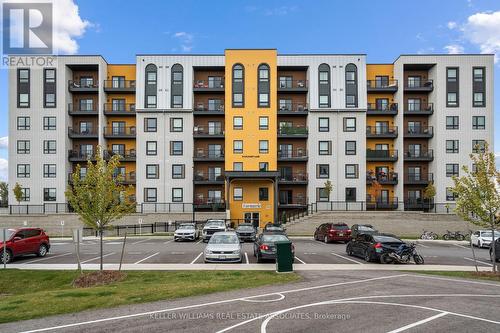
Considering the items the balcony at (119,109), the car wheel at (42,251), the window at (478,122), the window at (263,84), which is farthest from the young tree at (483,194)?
the balcony at (119,109)

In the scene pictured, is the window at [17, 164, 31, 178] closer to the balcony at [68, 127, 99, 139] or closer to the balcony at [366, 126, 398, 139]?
the balcony at [68, 127, 99, 139]

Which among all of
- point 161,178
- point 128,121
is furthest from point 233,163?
point 128,121

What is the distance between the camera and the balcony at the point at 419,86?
49031mm

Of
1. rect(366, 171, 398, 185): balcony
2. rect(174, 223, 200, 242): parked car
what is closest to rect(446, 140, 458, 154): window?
rect(366, 171, 398, 185): balcony

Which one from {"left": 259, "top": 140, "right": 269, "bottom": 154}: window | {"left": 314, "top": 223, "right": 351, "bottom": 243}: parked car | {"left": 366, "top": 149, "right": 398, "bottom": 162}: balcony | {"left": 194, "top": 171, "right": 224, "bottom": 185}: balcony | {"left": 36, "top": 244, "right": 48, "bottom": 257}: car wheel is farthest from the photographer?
{"left": 366, "top": 149, "right": 398, "bottom": 162}: balcony

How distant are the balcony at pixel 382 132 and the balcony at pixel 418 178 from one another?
5267mm

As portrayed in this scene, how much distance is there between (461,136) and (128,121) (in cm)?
3954

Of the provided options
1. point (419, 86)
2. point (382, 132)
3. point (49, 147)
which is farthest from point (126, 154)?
point (419, 86)

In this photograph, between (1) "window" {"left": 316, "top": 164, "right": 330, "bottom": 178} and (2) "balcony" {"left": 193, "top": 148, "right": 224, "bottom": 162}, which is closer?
(1) "window" {"left": 316, "top": 164, "right": 330, "bottom": 178}

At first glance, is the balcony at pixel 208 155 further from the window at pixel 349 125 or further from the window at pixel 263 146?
the window at pixel 349 125

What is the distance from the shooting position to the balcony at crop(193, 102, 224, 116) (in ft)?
160

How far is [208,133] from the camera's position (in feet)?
162

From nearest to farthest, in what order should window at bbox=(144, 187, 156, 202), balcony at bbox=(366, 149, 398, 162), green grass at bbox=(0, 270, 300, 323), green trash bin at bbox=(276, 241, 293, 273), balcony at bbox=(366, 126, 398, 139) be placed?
green grass at bbox=(0, 270, 300, 323)
green trash bin at bbox=(276, 241, 293, 273)
window at bbox=(144, 187, 156, 202)
balcony at bbox=(366, 149, 398, 162)
balcony at bbox=(366, 126, 398, 139)

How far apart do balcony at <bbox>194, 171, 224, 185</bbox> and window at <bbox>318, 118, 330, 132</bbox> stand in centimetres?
1297
